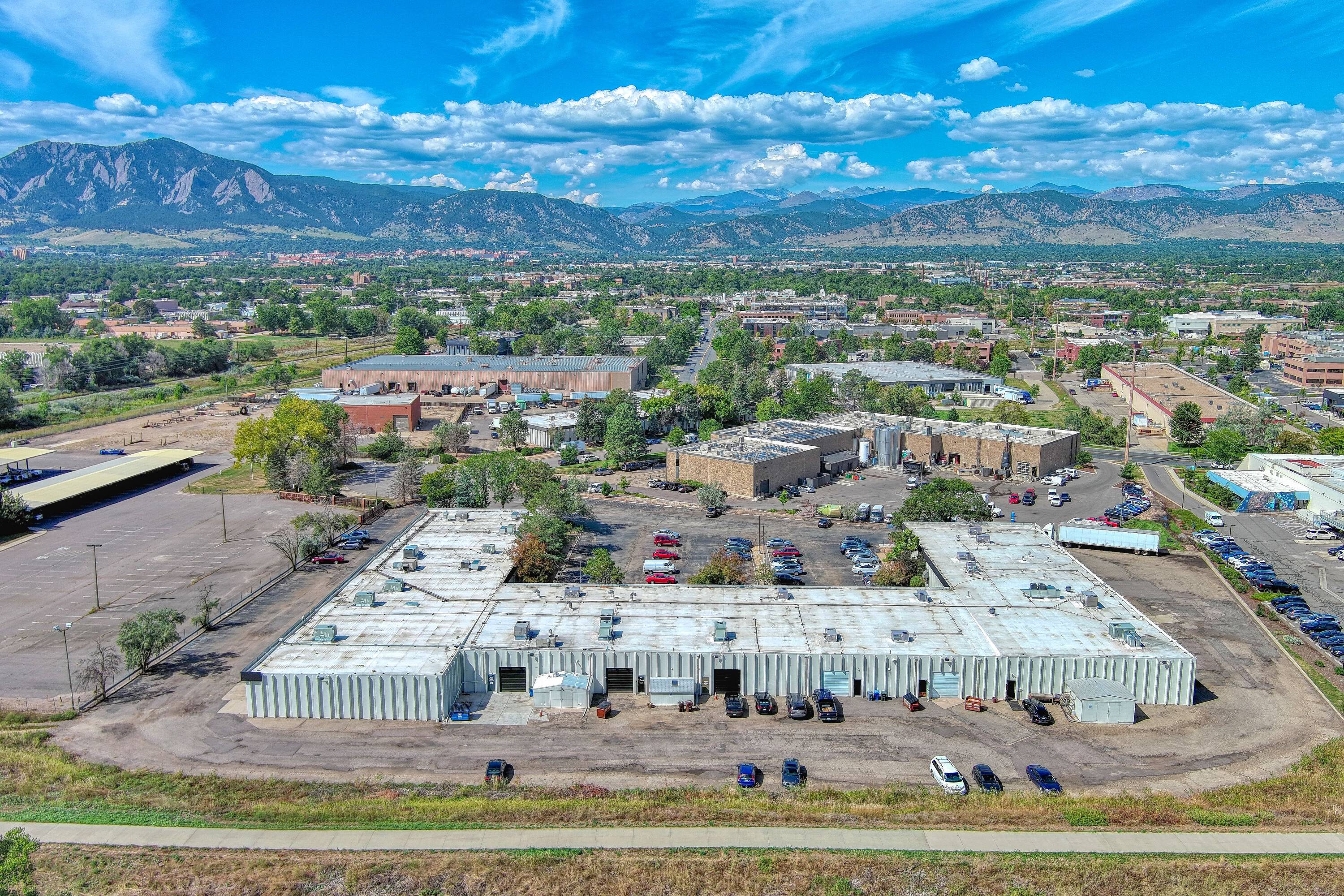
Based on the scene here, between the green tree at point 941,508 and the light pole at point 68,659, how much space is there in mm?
29619

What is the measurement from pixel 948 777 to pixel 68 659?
81.2 ft

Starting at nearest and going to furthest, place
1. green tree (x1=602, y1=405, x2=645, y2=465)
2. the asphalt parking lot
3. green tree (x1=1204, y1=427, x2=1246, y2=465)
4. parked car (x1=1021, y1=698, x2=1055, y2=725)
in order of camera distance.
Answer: parked car (x1=1021, y1=698, x2=1055, y2=725)
the asphalt parking lot
green tree (x1=602, y1=405, x2=645, y2=465)
green tree (x1=1204, y1=427, x2=1246, y2=465)

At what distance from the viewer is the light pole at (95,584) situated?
31.3m

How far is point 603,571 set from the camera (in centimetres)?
3209

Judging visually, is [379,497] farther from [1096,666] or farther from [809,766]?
[1096,666]

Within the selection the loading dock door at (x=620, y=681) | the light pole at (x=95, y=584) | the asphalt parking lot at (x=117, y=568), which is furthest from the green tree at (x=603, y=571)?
the light pole at (x=95, y=584)

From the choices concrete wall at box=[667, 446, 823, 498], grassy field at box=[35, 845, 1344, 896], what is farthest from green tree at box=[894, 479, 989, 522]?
grassy field at box=[35, 845, 1344, 896]

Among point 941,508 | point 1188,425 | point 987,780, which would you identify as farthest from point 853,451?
point 987,780

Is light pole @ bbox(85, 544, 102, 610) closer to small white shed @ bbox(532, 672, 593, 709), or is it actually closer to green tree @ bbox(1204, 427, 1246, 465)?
small white shed @ bbox(532, 672, 593, 709)

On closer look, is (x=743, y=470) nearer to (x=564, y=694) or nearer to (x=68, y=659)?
(x=564, y=694)

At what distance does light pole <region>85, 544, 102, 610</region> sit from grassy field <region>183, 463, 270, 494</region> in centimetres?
1192

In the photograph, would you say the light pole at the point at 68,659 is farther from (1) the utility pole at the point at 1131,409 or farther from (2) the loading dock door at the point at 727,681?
(1) the utility pole at the point at 1131,409

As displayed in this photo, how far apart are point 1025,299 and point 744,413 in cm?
10537

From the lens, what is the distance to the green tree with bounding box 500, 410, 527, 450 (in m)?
58.8
